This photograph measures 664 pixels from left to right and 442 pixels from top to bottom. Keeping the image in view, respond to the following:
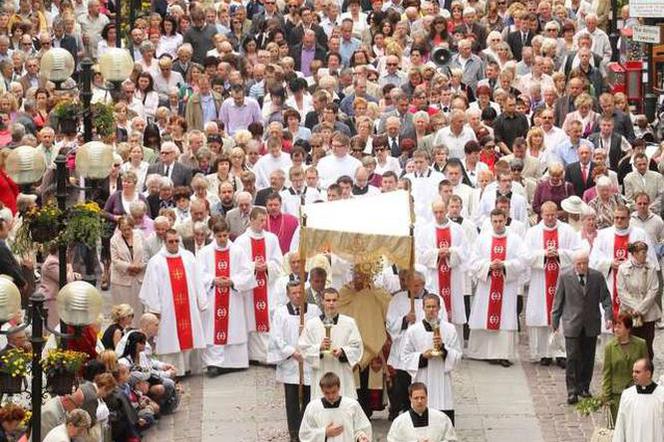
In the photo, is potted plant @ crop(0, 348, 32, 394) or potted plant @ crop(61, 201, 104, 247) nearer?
potted plant @ crop(0, 348, 32, 394)

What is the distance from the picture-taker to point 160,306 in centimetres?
2834

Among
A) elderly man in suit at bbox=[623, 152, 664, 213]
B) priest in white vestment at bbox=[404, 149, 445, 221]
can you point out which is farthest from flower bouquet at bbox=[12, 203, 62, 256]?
elderly man in suit at bbox=[623, 152, 664, 213]

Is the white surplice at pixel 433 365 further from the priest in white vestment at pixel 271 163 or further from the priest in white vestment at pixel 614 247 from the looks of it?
the priest in white vestment at pixel 271 163

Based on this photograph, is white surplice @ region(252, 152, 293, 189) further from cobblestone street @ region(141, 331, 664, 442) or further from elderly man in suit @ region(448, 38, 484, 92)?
elderly man in suit @ region(448, 38, 484, 92)

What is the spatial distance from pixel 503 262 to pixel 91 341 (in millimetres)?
5686

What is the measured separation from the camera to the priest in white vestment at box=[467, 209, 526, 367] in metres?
29.0

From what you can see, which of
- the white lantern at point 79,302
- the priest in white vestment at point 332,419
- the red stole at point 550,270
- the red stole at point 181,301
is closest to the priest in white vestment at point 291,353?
the priest in white vestment at point 332,419

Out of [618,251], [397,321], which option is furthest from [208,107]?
[397,321]

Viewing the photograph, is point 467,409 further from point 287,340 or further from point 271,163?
point 271,163

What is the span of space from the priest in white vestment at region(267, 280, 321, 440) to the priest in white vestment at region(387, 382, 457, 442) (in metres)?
2.53

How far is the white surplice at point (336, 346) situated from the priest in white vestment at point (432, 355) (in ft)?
1.95

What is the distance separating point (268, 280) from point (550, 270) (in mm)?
3412

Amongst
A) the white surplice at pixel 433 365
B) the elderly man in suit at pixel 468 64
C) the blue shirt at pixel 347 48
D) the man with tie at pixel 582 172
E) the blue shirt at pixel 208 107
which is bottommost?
the white surplice at pixel 433 365

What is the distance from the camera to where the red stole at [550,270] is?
29156 mm
